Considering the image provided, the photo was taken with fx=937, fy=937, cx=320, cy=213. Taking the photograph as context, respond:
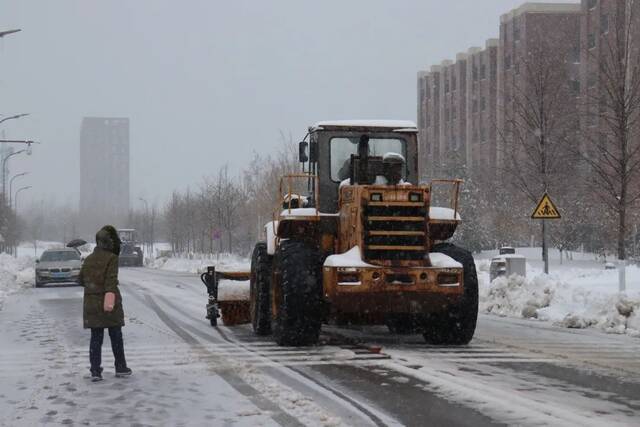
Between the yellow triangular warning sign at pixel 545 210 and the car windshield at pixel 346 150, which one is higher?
the car windshield at pixel 346 150

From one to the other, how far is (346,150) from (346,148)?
3cm

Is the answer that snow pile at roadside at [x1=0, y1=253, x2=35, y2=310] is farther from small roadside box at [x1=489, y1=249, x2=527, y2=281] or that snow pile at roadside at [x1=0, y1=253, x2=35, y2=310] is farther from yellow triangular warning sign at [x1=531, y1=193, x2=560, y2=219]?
yellow triangular warning sign at [x1=531, y1=193, x2=560, y2=219]

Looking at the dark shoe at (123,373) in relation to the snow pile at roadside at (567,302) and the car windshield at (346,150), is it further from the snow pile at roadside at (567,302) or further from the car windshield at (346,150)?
the snow pile at roadside at (567,302)

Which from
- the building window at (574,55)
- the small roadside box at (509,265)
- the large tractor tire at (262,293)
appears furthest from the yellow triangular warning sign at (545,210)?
the building window at (574,55)

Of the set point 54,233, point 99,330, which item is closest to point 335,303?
point 99,330

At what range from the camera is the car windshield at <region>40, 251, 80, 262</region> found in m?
35.2

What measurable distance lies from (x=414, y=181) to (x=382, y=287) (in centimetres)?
256

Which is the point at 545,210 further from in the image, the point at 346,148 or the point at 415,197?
the point at 415,197

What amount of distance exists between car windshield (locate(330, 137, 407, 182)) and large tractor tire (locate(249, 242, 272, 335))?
185 cm

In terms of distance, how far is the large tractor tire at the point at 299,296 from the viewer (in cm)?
1205

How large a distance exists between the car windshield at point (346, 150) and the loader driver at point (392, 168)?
953mm

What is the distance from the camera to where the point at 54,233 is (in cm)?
17475

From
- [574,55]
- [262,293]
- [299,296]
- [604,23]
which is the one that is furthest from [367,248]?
[574,55]

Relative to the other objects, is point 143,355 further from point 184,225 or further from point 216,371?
point 184,225
